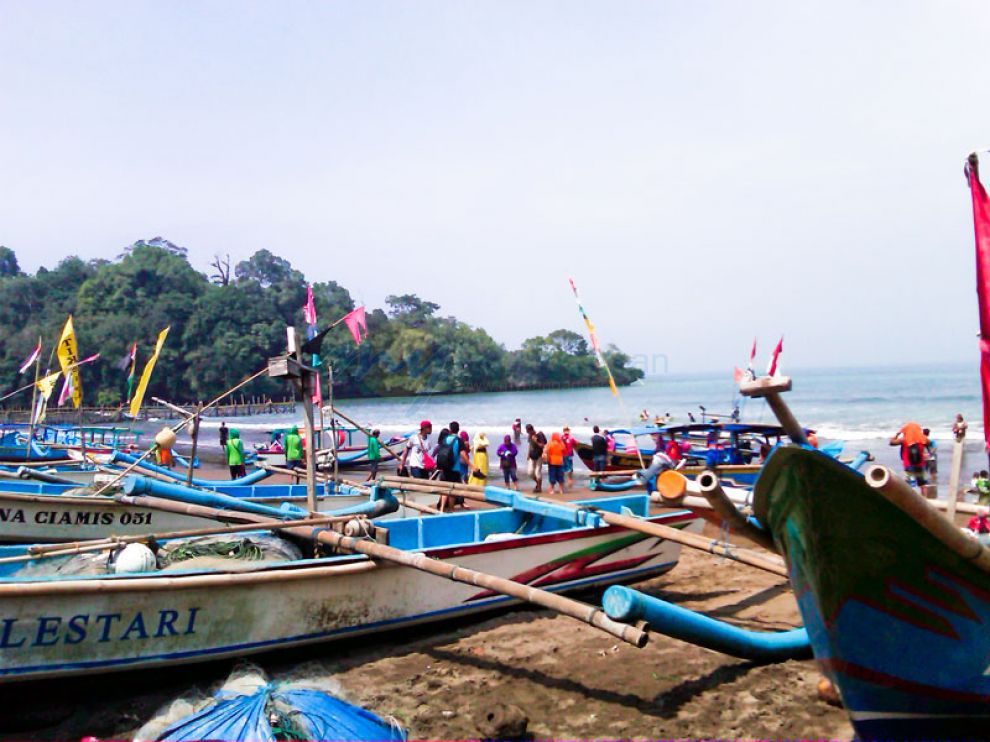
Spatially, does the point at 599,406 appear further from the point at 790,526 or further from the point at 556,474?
the point at 790,526

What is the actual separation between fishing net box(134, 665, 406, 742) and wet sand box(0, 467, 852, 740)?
818mm

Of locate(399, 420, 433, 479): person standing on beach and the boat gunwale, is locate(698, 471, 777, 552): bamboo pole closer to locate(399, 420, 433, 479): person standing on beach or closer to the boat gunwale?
the boat gunwale

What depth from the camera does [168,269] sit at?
10550 cm

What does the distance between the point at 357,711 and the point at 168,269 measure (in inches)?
4332

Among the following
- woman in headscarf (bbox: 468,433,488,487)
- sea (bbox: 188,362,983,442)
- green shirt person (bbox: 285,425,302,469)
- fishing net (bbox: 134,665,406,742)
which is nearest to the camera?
fishing net (bbox: 134,665,406,742)

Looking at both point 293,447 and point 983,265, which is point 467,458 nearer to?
point 293,447

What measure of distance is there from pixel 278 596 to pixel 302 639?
52 cm

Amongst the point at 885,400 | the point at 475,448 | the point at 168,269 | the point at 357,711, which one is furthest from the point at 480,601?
the point at 168,269

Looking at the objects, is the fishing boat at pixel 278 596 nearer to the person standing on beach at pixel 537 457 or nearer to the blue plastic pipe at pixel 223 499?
the blue plastic pipe at pixel 223 499

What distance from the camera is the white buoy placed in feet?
22.9

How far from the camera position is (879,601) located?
14.5 feet

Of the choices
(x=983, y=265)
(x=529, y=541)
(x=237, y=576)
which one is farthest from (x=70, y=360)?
(x=983, y=265)

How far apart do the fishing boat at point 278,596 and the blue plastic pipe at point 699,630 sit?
1.08 meters

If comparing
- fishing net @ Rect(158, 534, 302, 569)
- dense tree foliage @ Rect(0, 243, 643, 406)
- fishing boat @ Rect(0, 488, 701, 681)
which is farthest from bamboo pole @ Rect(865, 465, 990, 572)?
dense tree foliage @ Rect(0, 243, 643, 406)
